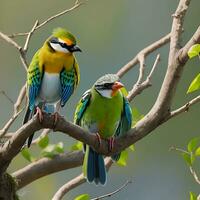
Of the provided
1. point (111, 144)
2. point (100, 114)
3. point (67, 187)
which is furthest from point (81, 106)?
point (111, 144)

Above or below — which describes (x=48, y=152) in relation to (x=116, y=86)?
below

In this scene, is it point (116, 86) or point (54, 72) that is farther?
point (116, 86)

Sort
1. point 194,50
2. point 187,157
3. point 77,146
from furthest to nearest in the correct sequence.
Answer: point 77,146
point 187,157
point 194,50

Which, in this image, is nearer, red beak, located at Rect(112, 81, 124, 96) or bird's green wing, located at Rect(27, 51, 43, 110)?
bird's green wing, located at Rect(27, 51, 43, 110)

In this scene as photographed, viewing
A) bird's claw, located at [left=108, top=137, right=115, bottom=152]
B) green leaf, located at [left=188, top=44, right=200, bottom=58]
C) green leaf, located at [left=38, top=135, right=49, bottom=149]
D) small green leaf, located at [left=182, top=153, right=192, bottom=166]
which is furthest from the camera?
green leaf, located at [left=38, top=135, right=49, bottom=149]

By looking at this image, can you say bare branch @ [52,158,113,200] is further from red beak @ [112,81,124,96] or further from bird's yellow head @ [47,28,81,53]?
bird's yellow head @ [47,28,81,53]

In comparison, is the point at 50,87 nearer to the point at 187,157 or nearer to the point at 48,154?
the point at 48,154

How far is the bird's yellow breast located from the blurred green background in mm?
3468

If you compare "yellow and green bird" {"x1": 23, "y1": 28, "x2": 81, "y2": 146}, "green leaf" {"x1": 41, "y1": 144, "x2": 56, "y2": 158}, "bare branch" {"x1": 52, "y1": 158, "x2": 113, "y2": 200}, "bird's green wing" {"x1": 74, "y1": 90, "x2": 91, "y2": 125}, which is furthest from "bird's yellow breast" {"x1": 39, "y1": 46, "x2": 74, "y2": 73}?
"bare branch" {"x1": 52, "y1": 158, "x2": 113, "y2": 200}

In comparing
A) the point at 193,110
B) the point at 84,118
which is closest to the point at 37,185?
the point at 84,118

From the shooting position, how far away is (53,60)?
10.1ft

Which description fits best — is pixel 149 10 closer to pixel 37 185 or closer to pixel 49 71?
pixel 37 185

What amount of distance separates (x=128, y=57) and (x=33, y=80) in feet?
16.4

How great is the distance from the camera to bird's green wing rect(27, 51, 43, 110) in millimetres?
3025
